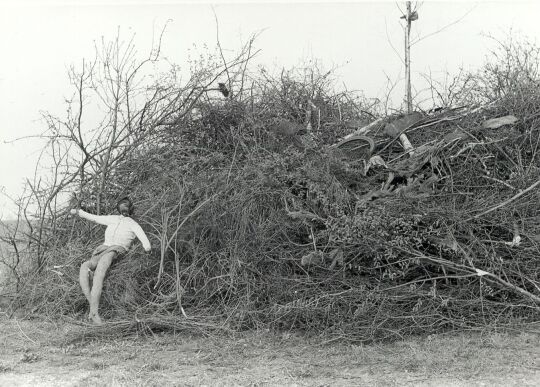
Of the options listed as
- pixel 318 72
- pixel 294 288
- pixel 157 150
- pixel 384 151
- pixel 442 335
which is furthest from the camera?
pixel 318 72

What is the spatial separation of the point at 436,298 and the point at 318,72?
476 centimetres

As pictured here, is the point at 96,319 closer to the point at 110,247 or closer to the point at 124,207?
the point at 110,247

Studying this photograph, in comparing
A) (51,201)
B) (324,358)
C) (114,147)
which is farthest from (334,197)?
(51,201)

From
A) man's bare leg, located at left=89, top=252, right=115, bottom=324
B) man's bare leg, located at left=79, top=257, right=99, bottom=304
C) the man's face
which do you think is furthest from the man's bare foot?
the man's face

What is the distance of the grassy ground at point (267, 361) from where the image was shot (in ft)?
14.9

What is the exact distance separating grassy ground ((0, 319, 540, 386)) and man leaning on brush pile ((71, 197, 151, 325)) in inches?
26.1

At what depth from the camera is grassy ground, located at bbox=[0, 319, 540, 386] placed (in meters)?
4.55

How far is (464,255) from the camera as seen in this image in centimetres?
602

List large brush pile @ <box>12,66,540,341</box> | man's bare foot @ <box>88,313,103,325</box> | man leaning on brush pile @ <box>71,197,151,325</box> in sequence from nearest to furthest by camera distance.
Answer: large brush pile @ <box>12,66,540,341</box>
man's bare foot @ <box>88,313,103,325</box>
man leaning on brush pile @ <box>71,197,151,325</box>

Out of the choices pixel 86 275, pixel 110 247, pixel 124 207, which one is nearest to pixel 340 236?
pixel 124 207

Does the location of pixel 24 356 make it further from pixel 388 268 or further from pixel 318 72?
pixel 318 72

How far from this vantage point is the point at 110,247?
6887 millimetres

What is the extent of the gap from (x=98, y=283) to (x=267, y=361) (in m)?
2.55

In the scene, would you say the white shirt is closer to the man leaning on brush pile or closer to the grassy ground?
the man leaning on brush pile
